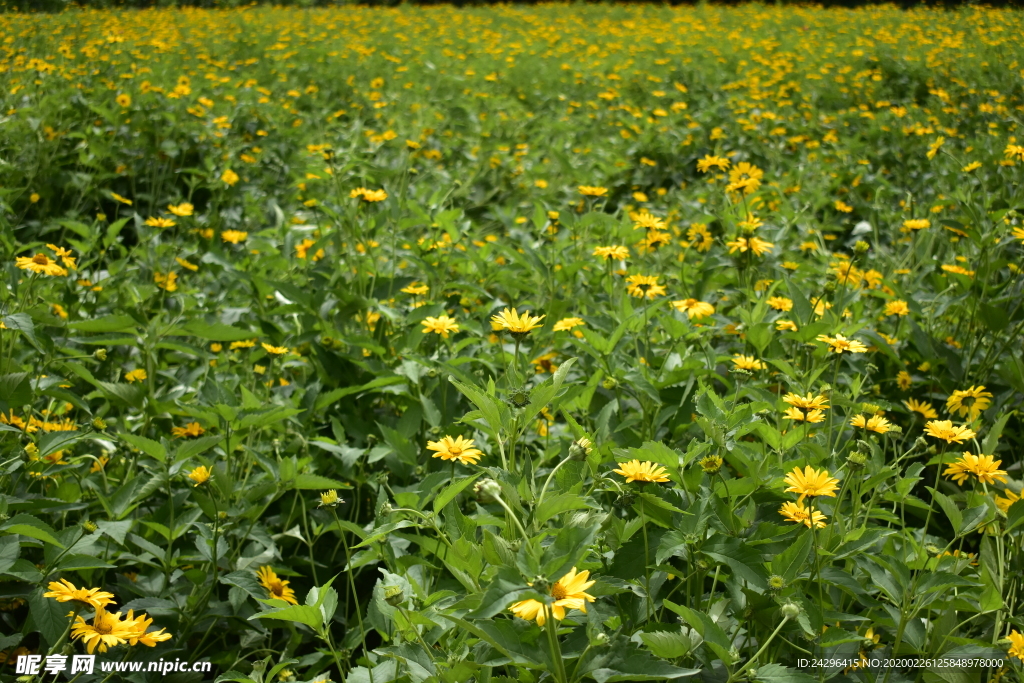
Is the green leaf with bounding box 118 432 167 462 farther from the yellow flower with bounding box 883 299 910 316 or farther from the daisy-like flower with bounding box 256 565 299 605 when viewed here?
the yellow flower with bounding box 883 299 910 316

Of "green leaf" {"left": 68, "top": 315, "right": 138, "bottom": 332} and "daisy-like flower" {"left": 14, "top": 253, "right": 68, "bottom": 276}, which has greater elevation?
"daisy-like flower" {"left": 14, "top": 253, "right": 68, "bottom": 276}

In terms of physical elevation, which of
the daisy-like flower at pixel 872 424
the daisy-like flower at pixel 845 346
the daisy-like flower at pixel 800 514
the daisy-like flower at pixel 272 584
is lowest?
the daisy-like flower at pixel 272 584

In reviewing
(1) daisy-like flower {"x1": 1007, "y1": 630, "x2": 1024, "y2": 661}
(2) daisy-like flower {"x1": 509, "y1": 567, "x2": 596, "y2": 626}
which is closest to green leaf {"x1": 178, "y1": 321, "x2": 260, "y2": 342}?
(2) daisy-like flower {"x1": 509, "y1": 567, "x2": 596, "y2": 626}

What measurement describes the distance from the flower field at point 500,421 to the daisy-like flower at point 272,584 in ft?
0.03

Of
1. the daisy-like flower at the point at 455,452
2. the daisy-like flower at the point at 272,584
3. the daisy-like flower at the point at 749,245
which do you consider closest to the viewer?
the daisy-like flower at the point at 455,452

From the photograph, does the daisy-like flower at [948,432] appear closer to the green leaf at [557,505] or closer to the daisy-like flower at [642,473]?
the daisy-like flower at [642,473]

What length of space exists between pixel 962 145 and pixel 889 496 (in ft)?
12.2

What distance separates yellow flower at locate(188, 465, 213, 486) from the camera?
1535 mm

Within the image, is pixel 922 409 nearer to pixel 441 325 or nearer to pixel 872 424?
pixel 872 424

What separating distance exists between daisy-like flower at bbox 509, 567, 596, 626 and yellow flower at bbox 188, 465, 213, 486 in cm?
92

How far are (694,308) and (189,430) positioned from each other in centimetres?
136

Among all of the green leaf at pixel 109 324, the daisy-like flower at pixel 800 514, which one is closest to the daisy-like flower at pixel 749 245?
the daisy-like flower at pixel 800 514

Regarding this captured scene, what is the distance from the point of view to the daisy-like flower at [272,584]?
4.97ft

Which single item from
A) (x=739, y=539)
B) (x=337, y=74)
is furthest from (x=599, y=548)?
(x=337, y=74)
